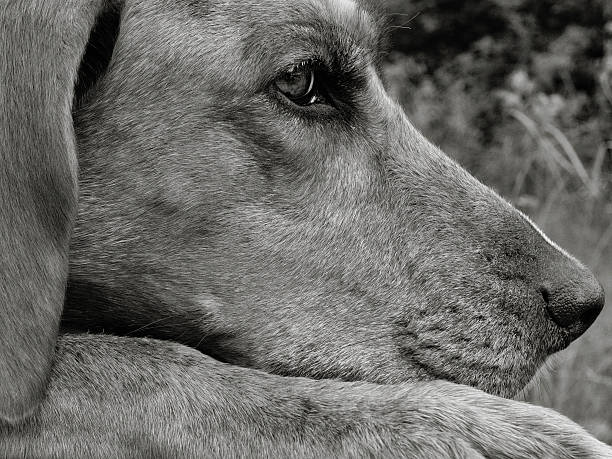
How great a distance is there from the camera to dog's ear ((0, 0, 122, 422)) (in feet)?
7.75

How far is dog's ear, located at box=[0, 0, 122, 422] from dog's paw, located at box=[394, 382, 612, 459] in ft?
3.21

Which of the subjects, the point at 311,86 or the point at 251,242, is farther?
the point at 311,86

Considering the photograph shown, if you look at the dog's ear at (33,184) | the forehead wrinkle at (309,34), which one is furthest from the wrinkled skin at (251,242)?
the dog's ear at (33,184)

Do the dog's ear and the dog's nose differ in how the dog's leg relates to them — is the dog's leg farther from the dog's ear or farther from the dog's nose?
the dog's nose

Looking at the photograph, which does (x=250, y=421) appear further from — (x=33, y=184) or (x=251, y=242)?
(x=33, y=184)

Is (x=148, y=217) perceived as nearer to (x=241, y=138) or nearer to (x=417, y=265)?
(x=241, y=138)

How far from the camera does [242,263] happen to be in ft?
9.13

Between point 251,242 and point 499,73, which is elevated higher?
point 251,242

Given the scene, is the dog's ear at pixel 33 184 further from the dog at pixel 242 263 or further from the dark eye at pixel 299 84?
the dark eye at pixel 299 84

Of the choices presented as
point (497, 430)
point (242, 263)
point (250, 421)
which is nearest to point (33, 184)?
point (242, 263)

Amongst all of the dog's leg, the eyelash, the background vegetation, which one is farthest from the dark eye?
the background vegetation

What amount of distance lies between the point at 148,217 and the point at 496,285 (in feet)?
3.57

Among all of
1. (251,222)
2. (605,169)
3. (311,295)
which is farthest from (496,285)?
(605,169)

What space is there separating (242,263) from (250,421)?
1.73ft
